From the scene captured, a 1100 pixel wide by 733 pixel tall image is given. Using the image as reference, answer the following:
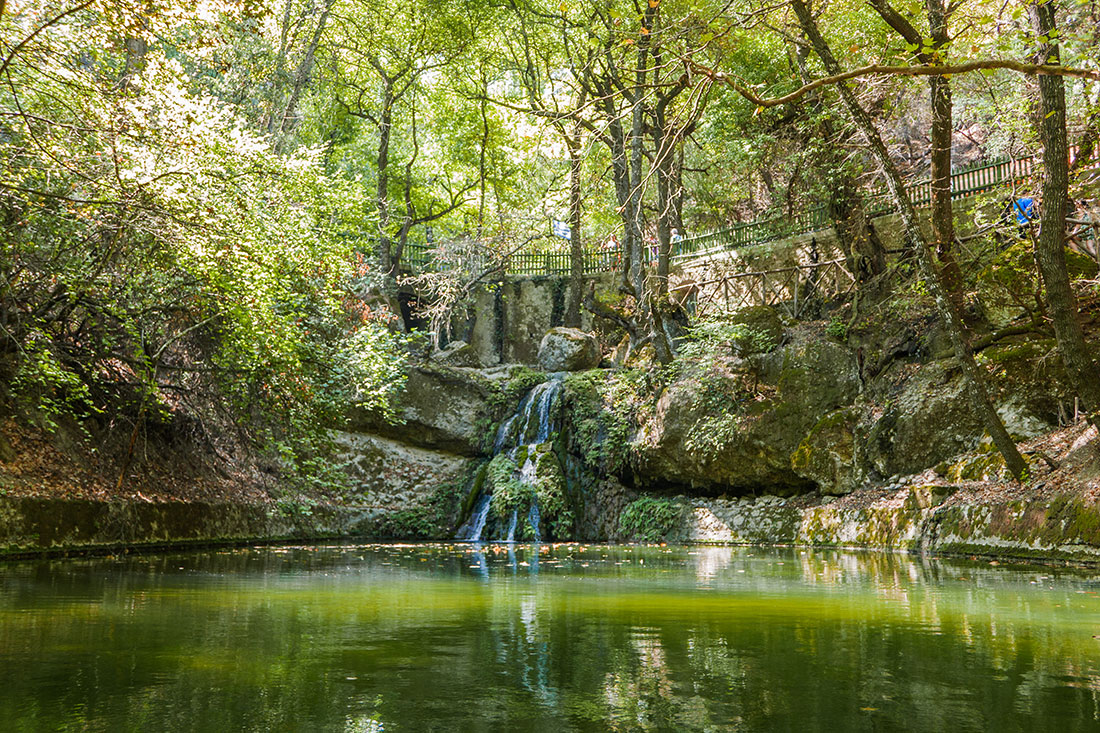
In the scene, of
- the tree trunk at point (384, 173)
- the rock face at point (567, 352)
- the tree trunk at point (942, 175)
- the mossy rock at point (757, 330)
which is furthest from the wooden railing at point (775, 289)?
the tree trunk at point (384, 173)

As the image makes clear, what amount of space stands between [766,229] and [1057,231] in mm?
12622

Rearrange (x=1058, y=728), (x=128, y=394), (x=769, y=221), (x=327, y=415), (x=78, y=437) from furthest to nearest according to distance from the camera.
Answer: (x=769, y=221), (x=327, y=415), (x=128, y=394), (x=78, y=437), (x=1058, y=728)

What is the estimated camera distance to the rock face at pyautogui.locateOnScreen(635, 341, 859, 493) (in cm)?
1634

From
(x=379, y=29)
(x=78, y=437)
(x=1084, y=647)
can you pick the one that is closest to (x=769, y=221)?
(x=379, y=29)

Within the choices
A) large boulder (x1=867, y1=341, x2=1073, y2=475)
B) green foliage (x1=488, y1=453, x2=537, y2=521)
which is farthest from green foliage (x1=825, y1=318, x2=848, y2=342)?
green foliage (x1=488, y1=453, x2=537, y2=521)

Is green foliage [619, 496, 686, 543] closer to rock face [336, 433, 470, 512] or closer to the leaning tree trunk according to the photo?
Answer: rock face [336, 433, 470, 512]

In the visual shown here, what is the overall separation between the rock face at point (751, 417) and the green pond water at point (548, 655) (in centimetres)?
931

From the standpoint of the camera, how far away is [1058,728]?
2.26 metres

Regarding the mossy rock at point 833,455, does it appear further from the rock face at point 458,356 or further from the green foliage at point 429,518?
the rock face at point 458,356

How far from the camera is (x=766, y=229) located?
21.5 metres

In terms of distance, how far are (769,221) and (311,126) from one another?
15652 millimetres

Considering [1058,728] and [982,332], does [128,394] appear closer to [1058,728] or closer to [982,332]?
[1058,728]

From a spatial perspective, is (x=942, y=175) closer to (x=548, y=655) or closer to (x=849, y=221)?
(x=849, y=221)

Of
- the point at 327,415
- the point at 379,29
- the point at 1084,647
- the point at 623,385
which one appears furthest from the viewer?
the point at 379,29
